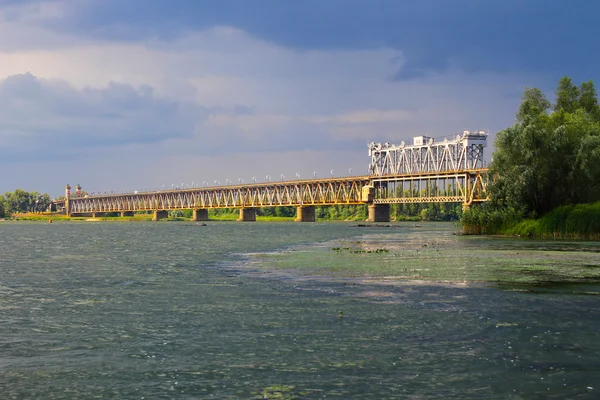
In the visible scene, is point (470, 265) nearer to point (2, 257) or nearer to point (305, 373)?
point (305, 373)

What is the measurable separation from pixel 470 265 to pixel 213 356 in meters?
28.8

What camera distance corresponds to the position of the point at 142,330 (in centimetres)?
2194

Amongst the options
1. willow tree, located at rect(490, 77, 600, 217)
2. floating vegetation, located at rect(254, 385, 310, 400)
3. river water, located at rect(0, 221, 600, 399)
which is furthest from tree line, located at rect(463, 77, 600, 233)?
floating vegetation, located at rect(254, 385, 310, 400)

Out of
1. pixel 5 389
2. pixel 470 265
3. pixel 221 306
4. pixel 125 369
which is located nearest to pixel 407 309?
pixel 221 306

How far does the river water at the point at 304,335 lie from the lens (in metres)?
15.6

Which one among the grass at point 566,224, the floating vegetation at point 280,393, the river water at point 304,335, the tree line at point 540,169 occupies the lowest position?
the floating vegetation at point 280,393

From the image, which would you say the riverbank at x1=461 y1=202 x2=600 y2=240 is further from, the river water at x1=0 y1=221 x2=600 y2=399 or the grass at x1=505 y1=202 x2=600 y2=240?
the river water at x1=0 y1=221 x2=600 y2=399

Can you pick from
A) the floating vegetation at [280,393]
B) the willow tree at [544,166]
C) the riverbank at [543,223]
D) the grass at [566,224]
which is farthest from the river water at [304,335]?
the willow tree at [544,166]

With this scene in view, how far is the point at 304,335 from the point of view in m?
20.8

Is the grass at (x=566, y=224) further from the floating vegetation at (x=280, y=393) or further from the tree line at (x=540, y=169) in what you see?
the floating vegetation at (x=280, y=393)

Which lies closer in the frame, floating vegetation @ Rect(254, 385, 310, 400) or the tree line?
floating vegetation @ Rect(254, 385, 310, 400)

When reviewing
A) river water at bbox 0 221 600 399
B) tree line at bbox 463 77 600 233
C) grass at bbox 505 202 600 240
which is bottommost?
river water at bbox 0 221 600 399

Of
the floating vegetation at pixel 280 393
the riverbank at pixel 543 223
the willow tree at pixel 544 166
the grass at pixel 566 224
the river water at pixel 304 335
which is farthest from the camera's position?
the willow tree at pixel 544 166

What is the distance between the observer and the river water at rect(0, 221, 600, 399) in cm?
1557
